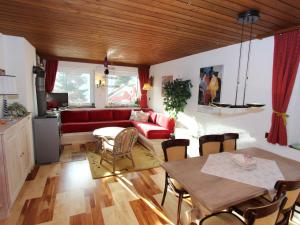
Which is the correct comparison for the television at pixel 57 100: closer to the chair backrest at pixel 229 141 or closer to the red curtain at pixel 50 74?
the red curtain at pixel 50 74

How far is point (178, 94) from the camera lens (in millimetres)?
4184

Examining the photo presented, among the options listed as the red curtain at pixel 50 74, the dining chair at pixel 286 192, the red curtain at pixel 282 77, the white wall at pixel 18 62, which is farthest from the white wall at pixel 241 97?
the red curtain at pixel 50 74

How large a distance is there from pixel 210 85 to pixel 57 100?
413cm

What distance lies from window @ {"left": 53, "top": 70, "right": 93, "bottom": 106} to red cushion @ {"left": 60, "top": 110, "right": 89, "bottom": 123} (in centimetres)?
53

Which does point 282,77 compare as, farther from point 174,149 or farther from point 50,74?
point 50,74

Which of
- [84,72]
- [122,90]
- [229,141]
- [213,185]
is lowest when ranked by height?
[213,185]

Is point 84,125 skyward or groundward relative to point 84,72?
groundward

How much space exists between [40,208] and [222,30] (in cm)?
346

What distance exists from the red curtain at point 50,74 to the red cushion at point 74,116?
80cm

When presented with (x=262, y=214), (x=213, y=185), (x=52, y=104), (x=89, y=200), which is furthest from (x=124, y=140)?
(x=52, y=104)

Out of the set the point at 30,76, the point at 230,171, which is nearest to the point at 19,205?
the point at 30,76

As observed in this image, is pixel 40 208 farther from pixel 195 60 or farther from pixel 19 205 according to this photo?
pixel 195 60

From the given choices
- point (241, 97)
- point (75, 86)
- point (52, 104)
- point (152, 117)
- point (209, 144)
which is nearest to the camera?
point (209, 144)

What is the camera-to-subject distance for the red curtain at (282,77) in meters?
2.27
